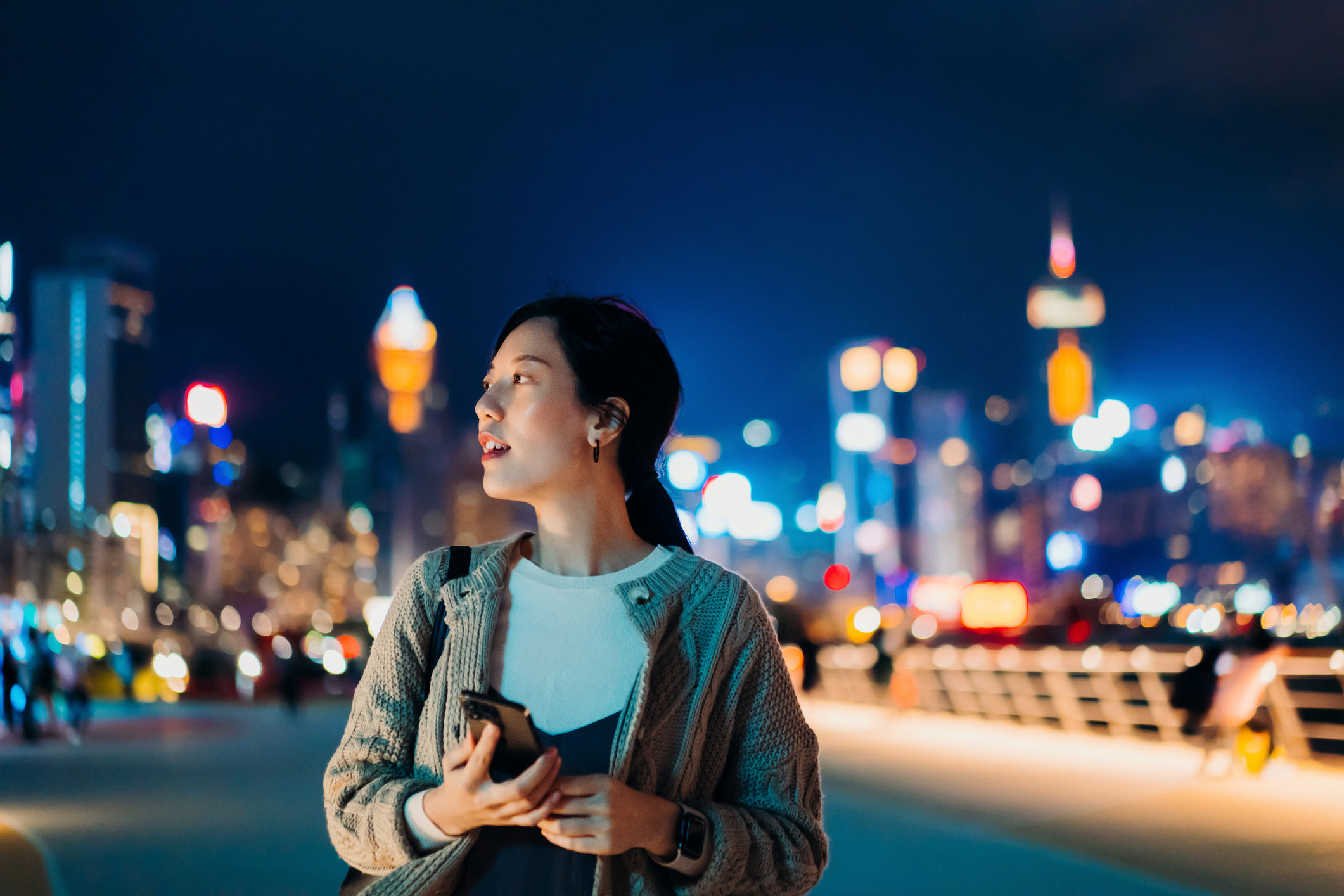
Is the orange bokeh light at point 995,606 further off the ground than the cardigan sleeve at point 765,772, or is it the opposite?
the cardigan sleeve at point 765,772

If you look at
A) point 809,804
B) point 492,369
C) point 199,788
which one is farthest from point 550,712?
point 199,788

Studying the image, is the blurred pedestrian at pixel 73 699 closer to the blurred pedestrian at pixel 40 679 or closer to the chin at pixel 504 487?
the blurred pedestrian at pixel 40 679

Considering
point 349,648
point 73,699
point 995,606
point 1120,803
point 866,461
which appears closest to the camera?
point 1120,803

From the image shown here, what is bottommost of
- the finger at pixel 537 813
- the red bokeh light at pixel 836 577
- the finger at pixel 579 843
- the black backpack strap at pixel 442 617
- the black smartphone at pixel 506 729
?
the red bokeh light at pixel 836 577

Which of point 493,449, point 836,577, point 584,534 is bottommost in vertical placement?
point 836,577

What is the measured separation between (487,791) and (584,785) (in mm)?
134

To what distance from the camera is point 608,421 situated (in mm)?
2109

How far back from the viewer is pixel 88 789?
10070 mm

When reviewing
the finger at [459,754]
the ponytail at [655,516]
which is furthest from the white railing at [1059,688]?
the finger at [459,754]

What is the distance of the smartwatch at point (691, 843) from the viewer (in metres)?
1.83

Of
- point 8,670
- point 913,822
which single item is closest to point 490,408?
point 913,822

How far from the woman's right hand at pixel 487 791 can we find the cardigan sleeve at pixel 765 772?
0.33 meters

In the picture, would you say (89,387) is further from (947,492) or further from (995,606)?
(947,492)

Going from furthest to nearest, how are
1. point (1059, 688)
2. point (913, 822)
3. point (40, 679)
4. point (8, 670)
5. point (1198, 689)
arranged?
point (40, 679)
point (8, 670)
point (1059, 688)
point (1198, 689)
point (913, 822)
